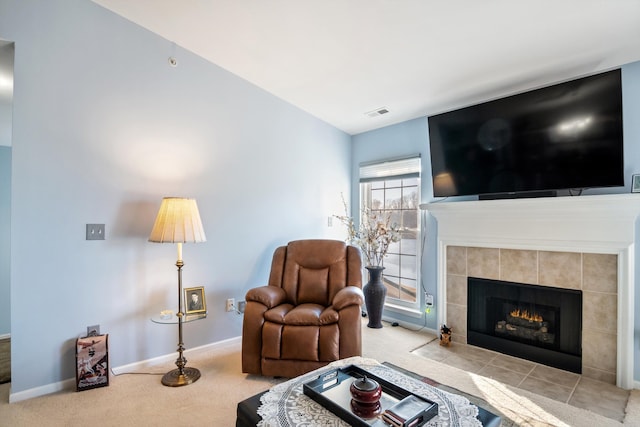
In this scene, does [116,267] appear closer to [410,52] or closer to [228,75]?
[228,75]

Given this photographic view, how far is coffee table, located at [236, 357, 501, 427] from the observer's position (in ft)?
4.36

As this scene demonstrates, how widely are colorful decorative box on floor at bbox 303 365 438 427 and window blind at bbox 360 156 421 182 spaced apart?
8.79 ft

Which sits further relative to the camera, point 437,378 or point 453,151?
point 453,151

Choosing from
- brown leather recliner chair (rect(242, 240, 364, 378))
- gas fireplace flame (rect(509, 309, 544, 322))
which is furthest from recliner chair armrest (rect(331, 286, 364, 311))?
gas fireplace flame (rect(509, 309, 544, 322))

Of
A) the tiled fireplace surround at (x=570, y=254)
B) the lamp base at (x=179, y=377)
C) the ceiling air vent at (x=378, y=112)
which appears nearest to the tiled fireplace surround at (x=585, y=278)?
the tiled fireplace surround at (x=570, y=254)

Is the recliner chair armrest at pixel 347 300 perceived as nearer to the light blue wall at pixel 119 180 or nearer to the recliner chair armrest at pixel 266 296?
the recliner chair armrest at pixel 266 296

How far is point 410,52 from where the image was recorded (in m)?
2.60

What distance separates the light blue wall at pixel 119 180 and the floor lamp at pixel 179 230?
39 centimetres

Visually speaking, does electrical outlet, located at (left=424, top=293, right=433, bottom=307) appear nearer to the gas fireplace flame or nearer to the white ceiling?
the gas fireplace flame

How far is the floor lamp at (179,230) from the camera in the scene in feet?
8.05

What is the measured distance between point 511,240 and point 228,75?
3.18 m

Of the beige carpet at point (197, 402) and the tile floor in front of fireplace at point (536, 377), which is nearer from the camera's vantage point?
the beige carpet at point (197, 402)

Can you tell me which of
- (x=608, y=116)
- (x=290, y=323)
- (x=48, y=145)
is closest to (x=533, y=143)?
(x=608, y=116)

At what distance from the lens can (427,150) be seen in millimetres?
3662
